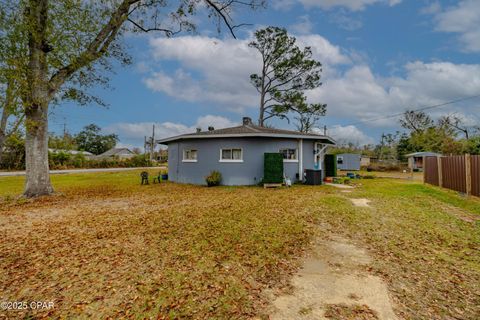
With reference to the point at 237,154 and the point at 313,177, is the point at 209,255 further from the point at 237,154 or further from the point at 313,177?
the point at 313,177

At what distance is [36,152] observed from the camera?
353 inches

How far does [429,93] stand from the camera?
27.2 m

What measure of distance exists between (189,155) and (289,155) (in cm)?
614

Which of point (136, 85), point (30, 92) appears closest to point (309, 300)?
point (30, 92)

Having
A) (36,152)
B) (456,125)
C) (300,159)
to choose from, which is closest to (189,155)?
(300,159)

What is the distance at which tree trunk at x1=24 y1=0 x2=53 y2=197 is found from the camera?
820 cm

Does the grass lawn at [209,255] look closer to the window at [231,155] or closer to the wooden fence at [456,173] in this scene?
the wooden fence at [456,173]

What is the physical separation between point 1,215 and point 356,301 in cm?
891

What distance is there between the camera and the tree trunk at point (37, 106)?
323 inches

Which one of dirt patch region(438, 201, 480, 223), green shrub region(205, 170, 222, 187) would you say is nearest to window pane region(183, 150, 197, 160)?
green shrub region(205, 170, 222, 187)

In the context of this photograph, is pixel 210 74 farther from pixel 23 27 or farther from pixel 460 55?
pixel 460 55

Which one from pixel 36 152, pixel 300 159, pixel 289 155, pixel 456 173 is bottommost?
pixel 456 173

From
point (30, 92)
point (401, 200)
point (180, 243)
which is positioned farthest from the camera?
point (401, 200)

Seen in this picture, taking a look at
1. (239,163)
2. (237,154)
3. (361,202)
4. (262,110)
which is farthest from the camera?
(262,110)
